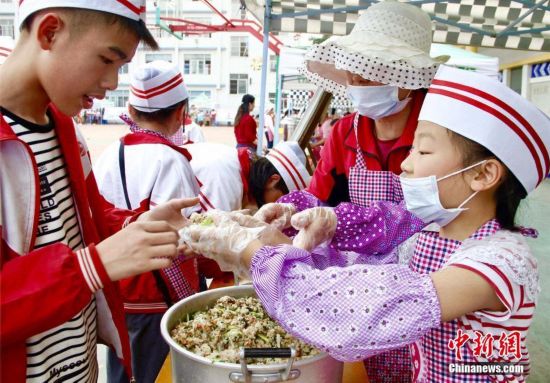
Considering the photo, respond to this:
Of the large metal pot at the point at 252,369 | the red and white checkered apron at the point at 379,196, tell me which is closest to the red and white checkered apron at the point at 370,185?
the red and white checkered apron at the point at 379,196

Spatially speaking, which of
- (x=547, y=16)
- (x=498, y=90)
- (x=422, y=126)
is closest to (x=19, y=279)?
(x=422, y=126)

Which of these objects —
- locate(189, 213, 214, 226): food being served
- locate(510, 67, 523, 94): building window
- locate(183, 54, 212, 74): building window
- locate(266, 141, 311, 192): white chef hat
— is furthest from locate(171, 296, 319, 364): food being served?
locate(183, 54, 212, 74): building window

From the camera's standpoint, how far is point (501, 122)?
1.08 meters

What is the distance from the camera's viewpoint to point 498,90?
1.07 metres

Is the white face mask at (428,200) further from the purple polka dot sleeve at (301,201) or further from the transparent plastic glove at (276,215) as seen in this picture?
the purple polka dot sleeve at (301,201)

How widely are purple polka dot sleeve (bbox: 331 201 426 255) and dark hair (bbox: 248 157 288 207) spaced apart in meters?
0.88

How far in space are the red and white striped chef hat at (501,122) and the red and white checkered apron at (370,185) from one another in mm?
601

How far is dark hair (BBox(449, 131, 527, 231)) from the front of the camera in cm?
112

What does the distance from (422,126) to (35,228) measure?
96 centimetres

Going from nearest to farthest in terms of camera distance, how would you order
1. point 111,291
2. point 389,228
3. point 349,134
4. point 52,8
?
point 52,8, point 111,291, point 389,228, point 349,134

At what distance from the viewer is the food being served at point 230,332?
1.12 meters

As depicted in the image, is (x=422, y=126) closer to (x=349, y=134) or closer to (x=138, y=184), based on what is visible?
(x=349, y=134)

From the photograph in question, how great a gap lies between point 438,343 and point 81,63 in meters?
1.07

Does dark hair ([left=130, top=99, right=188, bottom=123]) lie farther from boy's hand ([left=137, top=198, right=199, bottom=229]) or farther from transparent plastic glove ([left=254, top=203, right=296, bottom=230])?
boy's hand ([left=137, top=198, right=199, bottom=229])
